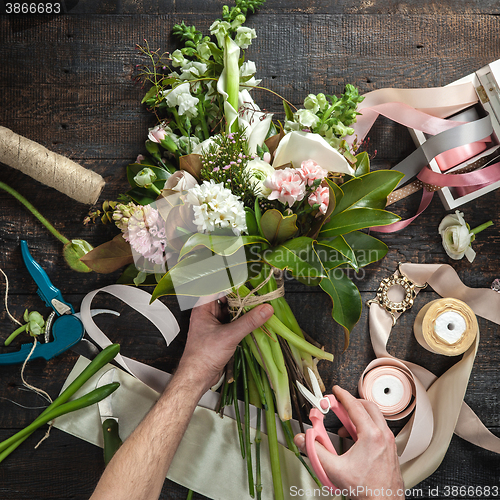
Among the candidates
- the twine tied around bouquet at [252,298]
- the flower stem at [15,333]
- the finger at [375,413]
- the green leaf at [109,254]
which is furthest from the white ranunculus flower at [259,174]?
the flower stem at [15,333]

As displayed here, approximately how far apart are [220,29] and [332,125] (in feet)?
1.18

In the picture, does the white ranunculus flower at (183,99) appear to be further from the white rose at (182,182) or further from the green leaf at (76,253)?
the green leaf at (76,253)

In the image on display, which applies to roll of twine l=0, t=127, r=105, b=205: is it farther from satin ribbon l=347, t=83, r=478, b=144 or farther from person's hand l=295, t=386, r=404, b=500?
person's hand l=295, t=386, r=404, b=500

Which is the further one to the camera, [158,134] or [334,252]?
[158,134]

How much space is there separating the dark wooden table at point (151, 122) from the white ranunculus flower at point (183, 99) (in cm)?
21

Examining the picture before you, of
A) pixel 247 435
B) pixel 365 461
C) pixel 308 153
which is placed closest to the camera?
pixel 308 153

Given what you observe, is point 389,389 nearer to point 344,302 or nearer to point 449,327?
point 449,327

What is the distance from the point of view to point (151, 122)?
3.46 ft

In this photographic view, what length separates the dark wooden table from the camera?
1.05m

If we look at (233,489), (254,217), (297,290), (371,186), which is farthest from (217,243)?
(233,489)

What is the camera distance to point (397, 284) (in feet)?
3.50

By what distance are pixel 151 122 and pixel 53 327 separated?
2.12 ft

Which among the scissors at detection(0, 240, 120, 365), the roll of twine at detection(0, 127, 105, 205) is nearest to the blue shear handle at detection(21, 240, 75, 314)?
the scissors at detection(0, 240, 120, 365)

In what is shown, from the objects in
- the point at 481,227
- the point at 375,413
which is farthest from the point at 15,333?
the point at 481,227
